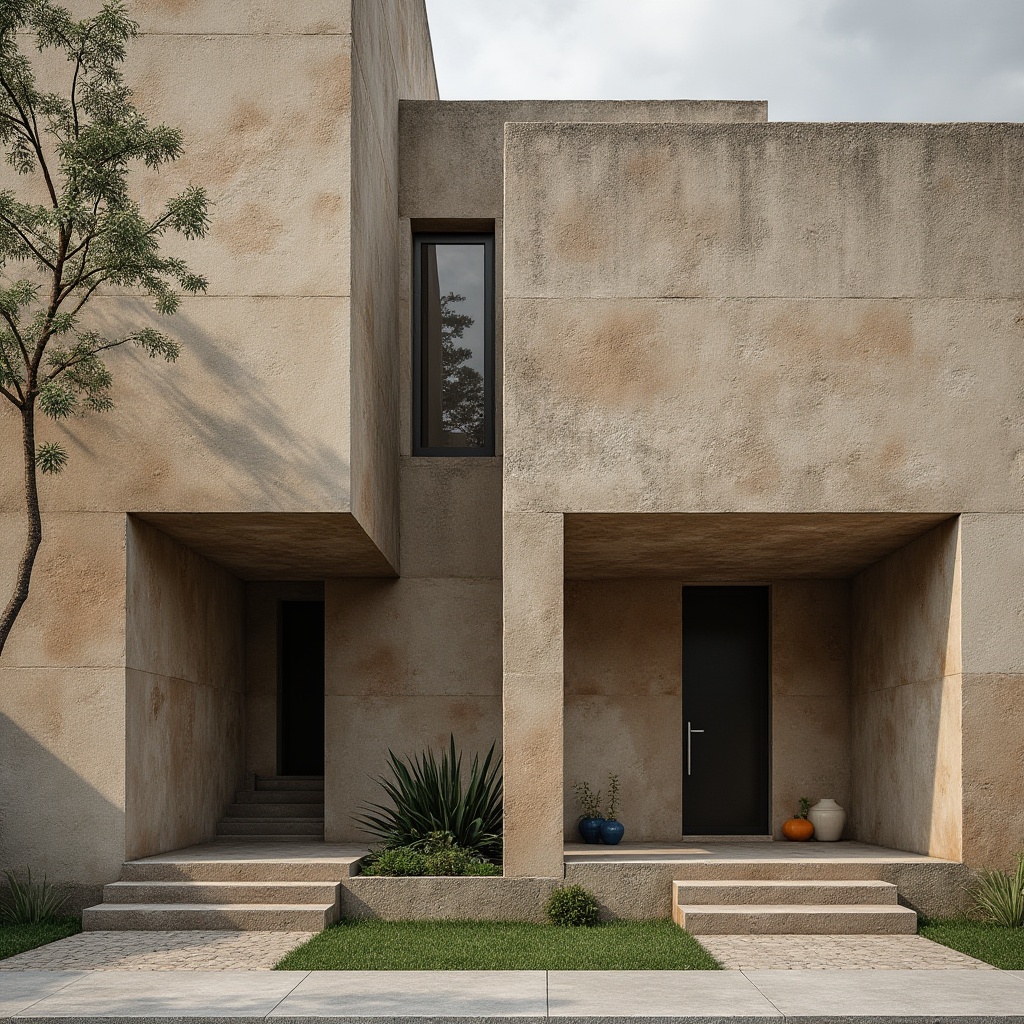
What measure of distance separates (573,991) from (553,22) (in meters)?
10.8

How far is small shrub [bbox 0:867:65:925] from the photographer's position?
916cm

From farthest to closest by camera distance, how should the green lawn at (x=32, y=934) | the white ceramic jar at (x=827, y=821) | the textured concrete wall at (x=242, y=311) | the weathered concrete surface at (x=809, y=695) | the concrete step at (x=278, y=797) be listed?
1. the concrete step at (x=278, y=797)
2. the weathered concrete surface at (x=809, y=695)
3. the white ceramic jar at (x=827, y=821)
4. the textured concrete wall at (x=242, y=311)
5. the green lawn at (x=32, y=934)

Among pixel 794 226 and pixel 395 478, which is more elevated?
pixel 794 226

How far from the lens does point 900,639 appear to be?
35.4ft

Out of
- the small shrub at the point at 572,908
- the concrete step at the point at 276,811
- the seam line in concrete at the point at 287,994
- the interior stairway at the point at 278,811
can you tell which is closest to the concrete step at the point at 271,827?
the interior stairway at the point at 278,811

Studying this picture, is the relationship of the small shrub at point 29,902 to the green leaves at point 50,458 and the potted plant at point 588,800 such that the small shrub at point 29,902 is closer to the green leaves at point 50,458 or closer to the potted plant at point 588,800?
the green leaves at point 50,458

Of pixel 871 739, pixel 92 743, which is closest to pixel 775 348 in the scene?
pixel 871 739

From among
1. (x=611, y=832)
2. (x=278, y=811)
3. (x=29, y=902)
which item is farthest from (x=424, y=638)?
(x=29, y=902)

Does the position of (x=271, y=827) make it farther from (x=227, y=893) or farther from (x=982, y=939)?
(x=982, y=939)

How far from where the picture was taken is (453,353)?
12.8 m

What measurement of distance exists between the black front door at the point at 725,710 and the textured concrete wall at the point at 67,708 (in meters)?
5.68

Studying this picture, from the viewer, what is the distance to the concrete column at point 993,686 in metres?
9.20

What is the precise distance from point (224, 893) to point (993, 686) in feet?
19.6

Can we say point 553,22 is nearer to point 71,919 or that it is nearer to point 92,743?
point 92,743
